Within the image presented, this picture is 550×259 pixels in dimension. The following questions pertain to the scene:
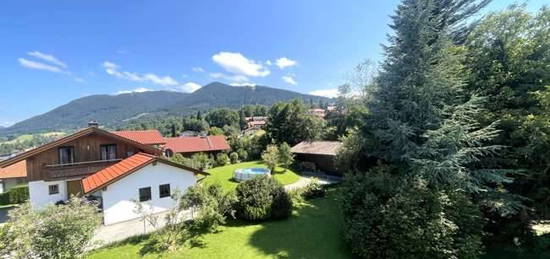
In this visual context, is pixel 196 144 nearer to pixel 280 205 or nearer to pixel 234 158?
pixel 234 158

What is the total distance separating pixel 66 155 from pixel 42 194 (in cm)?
315

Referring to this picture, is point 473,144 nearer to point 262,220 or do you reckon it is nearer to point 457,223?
point 457,223

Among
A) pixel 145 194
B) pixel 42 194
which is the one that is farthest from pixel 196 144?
pixel 145 194

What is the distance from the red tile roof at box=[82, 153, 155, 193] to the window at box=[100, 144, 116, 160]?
5.83 ft

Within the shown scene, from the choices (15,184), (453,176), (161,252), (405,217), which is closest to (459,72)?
(453,176)

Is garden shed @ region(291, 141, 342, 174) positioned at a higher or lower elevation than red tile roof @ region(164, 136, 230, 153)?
lower

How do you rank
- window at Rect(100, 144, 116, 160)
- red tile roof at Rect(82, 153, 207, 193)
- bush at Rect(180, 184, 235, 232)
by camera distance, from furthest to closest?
window at Rect(100, 144, 116, 160)
red tile roof at Rect(82, 153, 207, 193)
bush at Rect(180, 184, 235, 232)

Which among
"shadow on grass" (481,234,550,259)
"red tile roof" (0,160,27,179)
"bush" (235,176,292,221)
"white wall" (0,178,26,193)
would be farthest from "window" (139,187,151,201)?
"shadow on grass" (481,234,550,259)

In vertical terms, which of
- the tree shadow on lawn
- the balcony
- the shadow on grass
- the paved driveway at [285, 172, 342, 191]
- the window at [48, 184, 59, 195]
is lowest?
the shadow on grass

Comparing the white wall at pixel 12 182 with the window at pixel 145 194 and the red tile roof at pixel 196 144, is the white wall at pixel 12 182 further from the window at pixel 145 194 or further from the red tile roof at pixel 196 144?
the red tile roof at pixel 196 144

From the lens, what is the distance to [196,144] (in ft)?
146

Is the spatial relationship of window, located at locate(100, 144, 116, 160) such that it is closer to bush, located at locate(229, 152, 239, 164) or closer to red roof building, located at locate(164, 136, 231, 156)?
red roof building, located at locate(164, 136, 231, 156)

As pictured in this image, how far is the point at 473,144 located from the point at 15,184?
1437 inches

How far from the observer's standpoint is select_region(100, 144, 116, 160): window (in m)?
20.0
